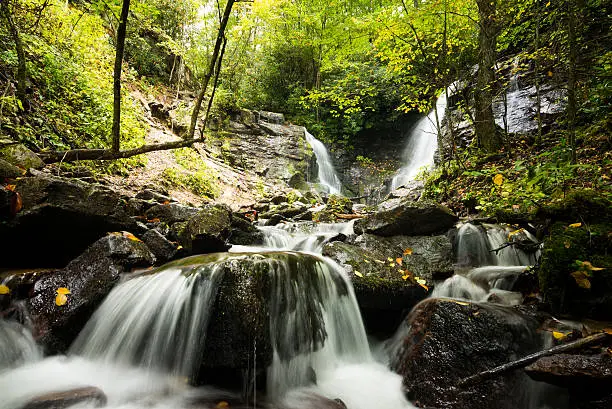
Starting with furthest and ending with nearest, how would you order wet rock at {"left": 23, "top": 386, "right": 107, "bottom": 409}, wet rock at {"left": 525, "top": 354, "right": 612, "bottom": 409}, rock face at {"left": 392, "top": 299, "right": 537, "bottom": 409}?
rock face at {"left": 392, "top": 299, "right": 537, "bottom": 409} → wet rock at {"left": 23, "top": 386, "right": 107, "bottom": 409} → wet rock at {"left": 525, "top": 354, "right": 612, "bottom": 409}

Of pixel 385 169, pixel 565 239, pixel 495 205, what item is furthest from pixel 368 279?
pixel 385 169

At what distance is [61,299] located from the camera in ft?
11.4

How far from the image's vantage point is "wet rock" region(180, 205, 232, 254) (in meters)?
5.03

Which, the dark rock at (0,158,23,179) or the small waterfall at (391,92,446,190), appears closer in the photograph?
the dark rock at (0,158,23,179)

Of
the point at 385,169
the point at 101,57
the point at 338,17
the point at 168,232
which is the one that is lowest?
the point at 168,232

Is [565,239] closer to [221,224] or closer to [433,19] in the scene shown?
[221,224]

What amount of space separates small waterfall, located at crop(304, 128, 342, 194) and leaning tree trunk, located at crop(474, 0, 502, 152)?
8405 mm

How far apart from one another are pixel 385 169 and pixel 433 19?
31.7ft

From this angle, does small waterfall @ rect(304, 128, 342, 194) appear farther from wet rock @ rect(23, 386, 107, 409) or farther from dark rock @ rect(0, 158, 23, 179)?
wet rock @ rect(23, 386, 107, 409)

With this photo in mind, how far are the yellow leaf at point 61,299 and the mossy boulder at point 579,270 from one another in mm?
5504

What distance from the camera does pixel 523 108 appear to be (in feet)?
30.8

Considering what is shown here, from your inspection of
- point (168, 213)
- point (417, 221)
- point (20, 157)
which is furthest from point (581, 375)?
point (20, 157)

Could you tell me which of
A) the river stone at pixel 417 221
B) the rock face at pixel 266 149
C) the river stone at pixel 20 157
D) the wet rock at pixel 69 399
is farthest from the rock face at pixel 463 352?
the rock face at pixel 266 149

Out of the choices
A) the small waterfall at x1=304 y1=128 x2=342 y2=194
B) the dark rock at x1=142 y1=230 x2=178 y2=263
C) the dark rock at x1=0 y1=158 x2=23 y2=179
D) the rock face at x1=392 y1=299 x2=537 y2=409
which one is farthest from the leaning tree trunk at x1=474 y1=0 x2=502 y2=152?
the dark rock at x1=0 y1=158 x2=23 y2=179
